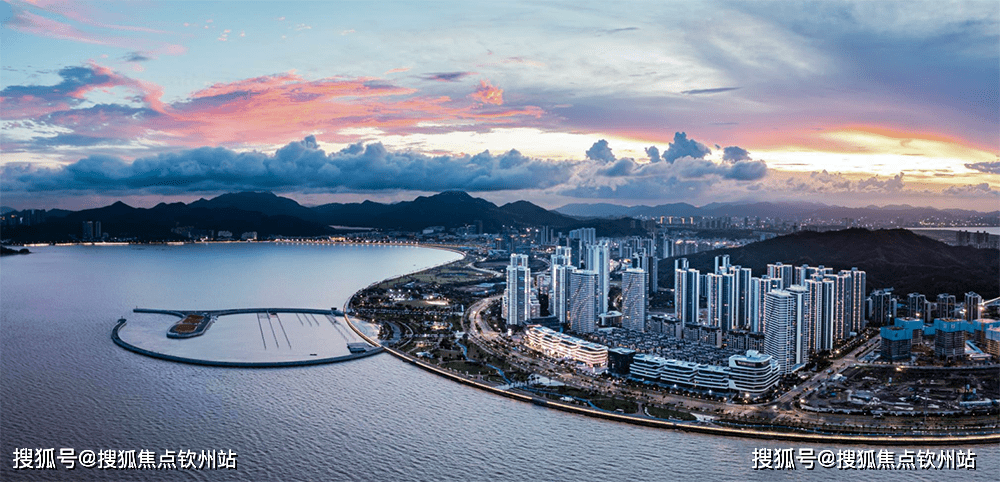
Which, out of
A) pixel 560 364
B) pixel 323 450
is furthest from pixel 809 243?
pixel 323 450

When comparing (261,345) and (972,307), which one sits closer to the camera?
(261,345)

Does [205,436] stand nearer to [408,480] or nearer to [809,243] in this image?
[408,480]

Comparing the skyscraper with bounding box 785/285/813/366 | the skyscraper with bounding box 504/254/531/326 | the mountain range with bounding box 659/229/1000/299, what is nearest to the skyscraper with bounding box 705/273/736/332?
the skyscraper with bounding box 785/285/813/366

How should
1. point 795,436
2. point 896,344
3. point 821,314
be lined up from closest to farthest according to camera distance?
1. point 795,436
2. point 896,344
3. point 821,314

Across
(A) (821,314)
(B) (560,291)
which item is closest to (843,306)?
(A) (821,314)

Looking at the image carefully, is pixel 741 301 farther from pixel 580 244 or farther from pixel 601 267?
pixel 580 244

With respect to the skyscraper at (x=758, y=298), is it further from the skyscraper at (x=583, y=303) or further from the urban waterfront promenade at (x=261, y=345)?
the urban waterfront promenade at (x=261, y=345)
